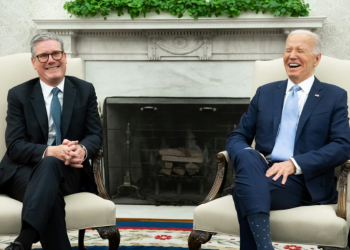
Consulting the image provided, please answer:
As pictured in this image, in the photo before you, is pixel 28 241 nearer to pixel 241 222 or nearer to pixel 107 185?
pixel 241 222

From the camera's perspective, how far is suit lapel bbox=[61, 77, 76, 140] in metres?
2.51

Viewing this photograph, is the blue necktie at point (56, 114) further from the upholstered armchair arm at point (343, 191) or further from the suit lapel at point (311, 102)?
the upholstered armchair arm at point (343, 191)

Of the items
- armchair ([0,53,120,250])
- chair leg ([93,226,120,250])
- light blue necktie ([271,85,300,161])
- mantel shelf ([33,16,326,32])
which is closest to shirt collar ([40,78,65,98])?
armchair ([0,53,120,250])

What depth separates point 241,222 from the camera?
2100mm

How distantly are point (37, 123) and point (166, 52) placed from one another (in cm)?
189

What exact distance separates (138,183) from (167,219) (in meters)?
0.79

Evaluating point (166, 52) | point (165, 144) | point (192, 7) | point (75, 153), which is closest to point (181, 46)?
point (166, 52)

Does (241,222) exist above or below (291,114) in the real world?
below

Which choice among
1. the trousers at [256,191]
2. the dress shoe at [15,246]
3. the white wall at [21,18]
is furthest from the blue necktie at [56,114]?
the white wall at [21,18]

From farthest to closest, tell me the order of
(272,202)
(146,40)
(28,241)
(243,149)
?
(146,40)
(243,149)
(272,202)
(28,241)

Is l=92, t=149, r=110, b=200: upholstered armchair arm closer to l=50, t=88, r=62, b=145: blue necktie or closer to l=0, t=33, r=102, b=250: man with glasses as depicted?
l=0, t=33, r=102, b=250: man with glasses

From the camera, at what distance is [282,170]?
2209mm

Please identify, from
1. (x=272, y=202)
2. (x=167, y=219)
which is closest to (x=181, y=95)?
(x=167, y=219)

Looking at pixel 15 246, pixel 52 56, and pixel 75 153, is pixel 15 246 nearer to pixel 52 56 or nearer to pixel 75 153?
pixel 75 153
